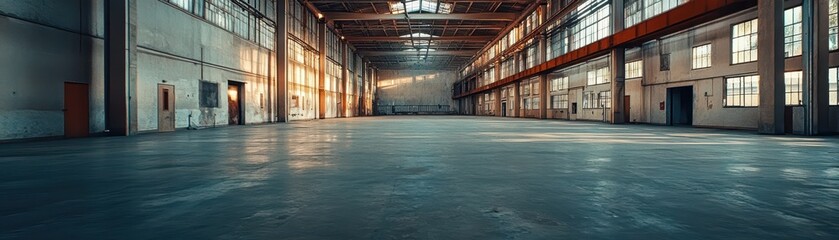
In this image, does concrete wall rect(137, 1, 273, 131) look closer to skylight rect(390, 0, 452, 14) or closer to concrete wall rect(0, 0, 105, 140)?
concrete wall rect(0, 0, 105, 140)

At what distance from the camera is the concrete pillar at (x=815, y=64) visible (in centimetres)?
1345

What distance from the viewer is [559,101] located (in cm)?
3484

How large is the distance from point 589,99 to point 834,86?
15.9m

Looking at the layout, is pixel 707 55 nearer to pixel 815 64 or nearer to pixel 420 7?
pixel 815 64

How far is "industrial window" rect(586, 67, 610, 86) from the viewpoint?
26875mm

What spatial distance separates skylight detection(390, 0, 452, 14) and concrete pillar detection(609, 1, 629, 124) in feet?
49.7

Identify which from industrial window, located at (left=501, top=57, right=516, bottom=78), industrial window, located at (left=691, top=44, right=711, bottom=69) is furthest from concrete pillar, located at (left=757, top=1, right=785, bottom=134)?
industrial window, located at (left=501, top=57, right=516, bottom=78)

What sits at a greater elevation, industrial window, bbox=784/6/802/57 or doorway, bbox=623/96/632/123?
industrial window, bbox=784/6/802/57

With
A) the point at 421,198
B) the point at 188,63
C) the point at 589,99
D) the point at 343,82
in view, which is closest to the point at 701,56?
the point at 589,99

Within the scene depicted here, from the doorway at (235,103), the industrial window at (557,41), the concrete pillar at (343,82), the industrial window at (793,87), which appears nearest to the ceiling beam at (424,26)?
the concrete pillar at (343,82)

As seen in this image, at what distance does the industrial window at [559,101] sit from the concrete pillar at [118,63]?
2870 cm

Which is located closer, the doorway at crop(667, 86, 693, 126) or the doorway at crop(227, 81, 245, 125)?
the doorway at crop(667, 86, 693, 126)

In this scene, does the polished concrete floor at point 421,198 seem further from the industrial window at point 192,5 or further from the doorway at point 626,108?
the doorway at point 626,108

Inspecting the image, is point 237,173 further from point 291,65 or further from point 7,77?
point 291,65
